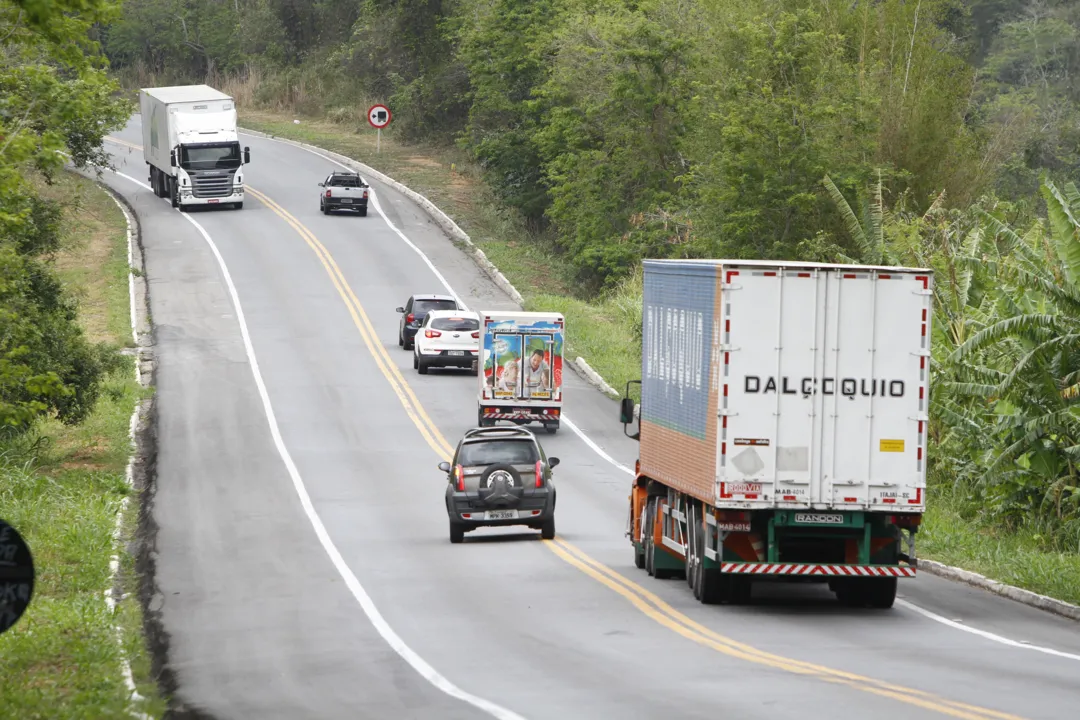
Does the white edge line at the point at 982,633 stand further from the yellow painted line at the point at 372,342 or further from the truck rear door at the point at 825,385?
the yellow painted line at the point at 372,342

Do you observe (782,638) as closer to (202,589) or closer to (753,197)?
(202,589)

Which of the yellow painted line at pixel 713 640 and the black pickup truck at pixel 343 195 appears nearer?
the yellow painted line at pixel 713 640

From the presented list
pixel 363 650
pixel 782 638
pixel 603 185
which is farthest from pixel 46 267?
pixel 603 185

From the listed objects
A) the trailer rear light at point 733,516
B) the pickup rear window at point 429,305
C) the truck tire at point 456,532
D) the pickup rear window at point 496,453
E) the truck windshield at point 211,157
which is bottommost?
the truck tire at point 456,532

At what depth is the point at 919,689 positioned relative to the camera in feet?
41.6

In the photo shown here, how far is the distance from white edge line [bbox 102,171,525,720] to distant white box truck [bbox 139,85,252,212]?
1484cm

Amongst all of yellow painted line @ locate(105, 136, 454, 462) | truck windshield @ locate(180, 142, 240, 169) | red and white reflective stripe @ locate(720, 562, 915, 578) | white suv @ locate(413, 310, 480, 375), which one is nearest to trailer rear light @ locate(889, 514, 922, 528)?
red and white reflective stripe @ locate(720, 562, 915, 578)

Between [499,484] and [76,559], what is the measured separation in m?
6.41

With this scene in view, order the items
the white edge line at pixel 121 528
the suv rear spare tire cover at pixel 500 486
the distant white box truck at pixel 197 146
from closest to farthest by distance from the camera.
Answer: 1. the white edge line at pixel 121 528
2. the suv rear spare tire cover at pixel 500 486
3. the distant white box truck at pixel 197 146

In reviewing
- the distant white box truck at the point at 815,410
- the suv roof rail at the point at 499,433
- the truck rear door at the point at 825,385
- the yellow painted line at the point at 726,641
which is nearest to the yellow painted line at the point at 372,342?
the suv roof rail at the point at 499,433

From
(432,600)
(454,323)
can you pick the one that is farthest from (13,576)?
(454,323)

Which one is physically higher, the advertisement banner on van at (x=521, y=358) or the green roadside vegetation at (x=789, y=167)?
the green roadside vegetation at (x=789, y=167)

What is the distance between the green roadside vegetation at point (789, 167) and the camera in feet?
73.8

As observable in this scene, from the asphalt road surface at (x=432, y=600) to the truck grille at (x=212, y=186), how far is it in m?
17.2
